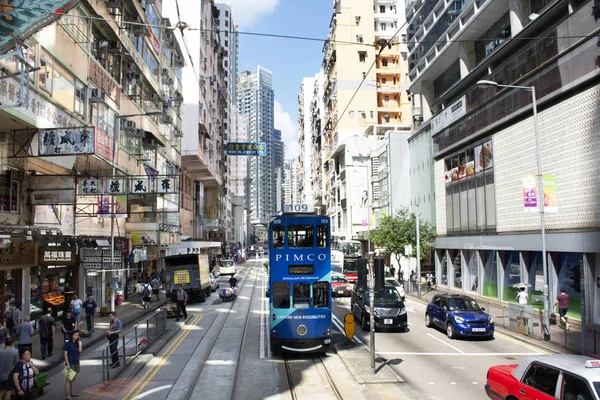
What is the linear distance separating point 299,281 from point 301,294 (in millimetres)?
421

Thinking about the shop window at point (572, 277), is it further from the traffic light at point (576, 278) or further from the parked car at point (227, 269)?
the parked car at point (227, 269)

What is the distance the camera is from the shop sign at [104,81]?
2314 centimetres

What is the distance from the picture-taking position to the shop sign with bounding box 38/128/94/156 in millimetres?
15555

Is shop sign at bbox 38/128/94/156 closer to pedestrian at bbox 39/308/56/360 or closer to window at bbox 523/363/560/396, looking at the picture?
pedestrian at bbox 39/308/56/360

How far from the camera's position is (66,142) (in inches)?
617

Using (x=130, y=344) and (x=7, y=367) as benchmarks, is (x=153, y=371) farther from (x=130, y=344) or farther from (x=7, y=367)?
(x=7, y=367)

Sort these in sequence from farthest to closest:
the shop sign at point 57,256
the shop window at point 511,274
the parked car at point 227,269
Result: the parked car at point 227,269
the shop window at point 511,274
the shop sign at point 57,256

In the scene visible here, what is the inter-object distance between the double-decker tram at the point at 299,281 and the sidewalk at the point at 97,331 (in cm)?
707

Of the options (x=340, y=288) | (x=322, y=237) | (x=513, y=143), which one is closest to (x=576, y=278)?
(x=513, y=143)

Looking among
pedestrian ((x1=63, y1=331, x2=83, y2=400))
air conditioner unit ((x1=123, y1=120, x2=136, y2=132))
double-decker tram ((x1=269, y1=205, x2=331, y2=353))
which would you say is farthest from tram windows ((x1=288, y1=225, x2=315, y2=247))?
air conditioner unit ((x1=123, y1=120, x2=136, y2=132))

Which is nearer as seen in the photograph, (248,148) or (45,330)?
(45,330)

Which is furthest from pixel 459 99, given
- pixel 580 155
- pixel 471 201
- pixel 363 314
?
pixel 363 314

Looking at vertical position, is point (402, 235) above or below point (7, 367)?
above

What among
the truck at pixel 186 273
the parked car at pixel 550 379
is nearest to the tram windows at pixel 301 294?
the parked car at pixel 550 379
